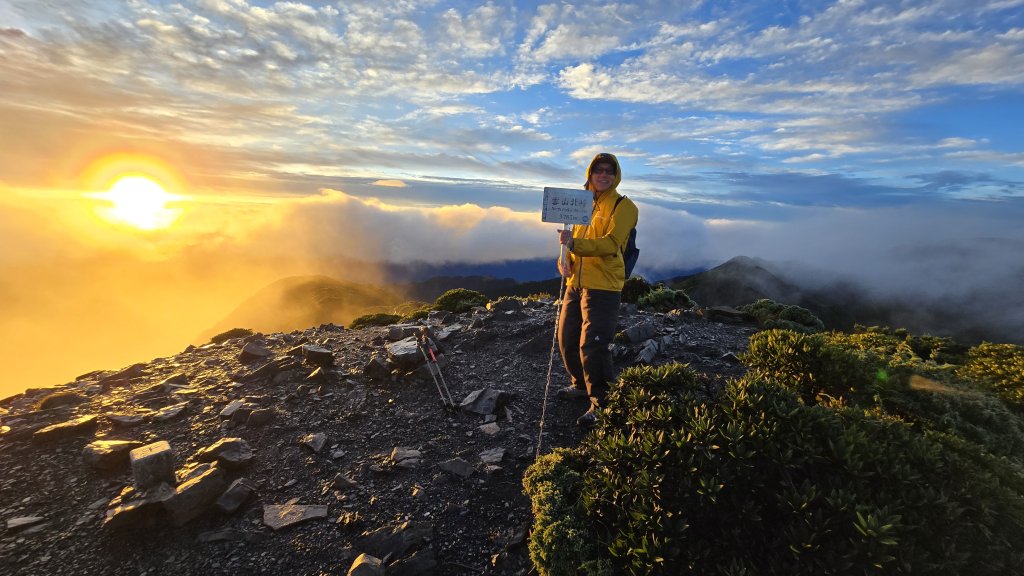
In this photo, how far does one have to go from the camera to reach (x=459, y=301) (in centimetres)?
1781

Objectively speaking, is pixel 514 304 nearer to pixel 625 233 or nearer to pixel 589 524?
pixel 625 233

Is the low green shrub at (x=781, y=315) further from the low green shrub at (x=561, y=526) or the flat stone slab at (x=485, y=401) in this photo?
the low green shrub at (x=561, y=526)

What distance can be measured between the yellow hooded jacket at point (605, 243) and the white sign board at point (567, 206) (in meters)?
0.31

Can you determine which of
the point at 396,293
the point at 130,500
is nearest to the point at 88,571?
the point at 130,500

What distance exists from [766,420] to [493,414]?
15.8 ft

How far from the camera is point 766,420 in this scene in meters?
3.52

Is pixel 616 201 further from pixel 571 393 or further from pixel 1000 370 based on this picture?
pixel 1000 370

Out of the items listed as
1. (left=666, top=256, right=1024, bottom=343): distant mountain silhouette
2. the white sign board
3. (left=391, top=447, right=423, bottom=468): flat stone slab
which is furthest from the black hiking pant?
(left=666, top=256, right=1024, bottom=343): distant mountain silhouette

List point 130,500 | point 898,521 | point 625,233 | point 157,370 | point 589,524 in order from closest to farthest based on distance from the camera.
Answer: point 898,521 < point 589,524 < point 130,500 < point 625,233 < point 157,370

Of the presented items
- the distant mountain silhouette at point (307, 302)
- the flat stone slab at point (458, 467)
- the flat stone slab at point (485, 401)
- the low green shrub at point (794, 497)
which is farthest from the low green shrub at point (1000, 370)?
the distant mountain silhouette at point (307, 302)

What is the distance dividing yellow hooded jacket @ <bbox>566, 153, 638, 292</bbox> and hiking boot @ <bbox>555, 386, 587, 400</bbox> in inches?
79.9

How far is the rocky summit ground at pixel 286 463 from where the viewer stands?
4.70 metres

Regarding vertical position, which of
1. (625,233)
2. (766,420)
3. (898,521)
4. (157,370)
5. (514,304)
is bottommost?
(157,370)

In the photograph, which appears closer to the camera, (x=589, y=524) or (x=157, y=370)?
(x=589, y=524)
